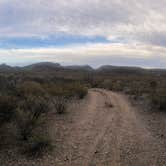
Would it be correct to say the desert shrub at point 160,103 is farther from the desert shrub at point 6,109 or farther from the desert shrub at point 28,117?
the desert shrub at point 6,109

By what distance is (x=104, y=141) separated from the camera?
11.1m

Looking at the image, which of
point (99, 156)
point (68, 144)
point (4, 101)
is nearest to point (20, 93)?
point (4, 101)

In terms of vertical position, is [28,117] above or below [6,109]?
below

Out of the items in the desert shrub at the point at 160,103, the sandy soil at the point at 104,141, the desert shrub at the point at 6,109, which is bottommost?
the sandy soil at the point at 104,141

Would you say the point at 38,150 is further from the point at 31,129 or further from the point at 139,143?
the point at 139,143

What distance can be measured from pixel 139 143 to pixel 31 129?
4.09m

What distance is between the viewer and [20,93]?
2172cm

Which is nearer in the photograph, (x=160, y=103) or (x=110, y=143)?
(x=110, y=143)

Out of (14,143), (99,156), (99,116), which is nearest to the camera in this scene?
(99,156)

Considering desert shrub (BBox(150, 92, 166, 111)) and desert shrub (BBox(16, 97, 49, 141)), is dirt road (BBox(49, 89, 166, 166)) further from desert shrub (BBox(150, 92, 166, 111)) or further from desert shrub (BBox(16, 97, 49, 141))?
desert shrub (BBox(150, 92, 166, 111))

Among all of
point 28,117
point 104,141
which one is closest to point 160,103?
point 104,141

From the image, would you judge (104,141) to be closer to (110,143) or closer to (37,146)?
(110,143)

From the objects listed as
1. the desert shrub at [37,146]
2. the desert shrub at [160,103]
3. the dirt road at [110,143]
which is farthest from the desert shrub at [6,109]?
the desert shrub at [160,103]

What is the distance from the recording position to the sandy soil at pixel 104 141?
29.7 feet
